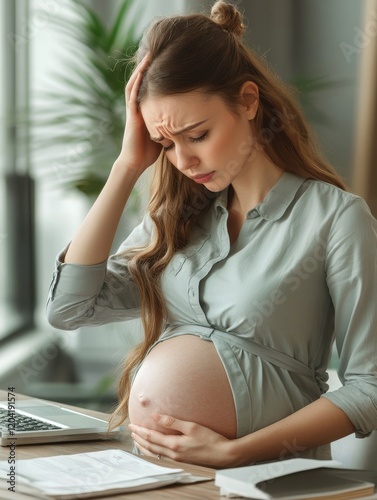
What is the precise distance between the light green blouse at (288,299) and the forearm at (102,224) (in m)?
0.17

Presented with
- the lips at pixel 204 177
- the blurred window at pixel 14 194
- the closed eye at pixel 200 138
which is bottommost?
the blurred window at pixel 14 194

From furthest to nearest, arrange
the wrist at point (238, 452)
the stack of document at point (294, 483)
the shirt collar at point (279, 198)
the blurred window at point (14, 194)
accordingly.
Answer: the blurred window at point (14, 194) → the shirt collar at point (279, 198) → the wrist at point (238, 452) → the stack of document at point (294, 483)

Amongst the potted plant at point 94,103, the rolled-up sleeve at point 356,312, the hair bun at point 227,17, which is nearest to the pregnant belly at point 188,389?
the rolled-up sleeve at point 356,312

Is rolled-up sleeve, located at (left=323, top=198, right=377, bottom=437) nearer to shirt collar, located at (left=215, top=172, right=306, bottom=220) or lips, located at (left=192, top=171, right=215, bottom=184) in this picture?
shirt collar, located at (left=215, top=172, right=306, bottom=220)

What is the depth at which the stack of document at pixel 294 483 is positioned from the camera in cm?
127

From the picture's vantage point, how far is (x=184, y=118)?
66.7 inches

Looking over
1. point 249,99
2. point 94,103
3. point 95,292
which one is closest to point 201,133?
point 249,99

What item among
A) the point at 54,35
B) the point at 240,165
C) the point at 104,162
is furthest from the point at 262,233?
the point at 54,35

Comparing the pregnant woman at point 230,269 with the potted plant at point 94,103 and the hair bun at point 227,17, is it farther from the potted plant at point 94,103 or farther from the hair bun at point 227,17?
the potted plant at point 94,103

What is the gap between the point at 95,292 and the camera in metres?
1.94

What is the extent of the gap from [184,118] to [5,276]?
296cm

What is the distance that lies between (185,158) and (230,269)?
0.25 meters

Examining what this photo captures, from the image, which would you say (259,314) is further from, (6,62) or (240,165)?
(6,62)

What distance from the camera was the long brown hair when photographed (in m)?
1.75
